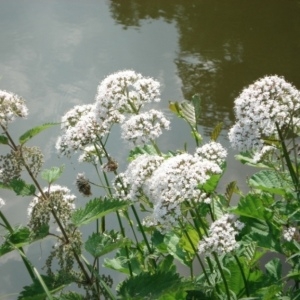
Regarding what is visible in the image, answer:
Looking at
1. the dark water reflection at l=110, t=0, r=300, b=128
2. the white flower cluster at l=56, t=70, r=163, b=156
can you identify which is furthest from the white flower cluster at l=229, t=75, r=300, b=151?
the dark water reflection at l=110, t=0, r=300, b=128

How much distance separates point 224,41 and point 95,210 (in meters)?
2.92

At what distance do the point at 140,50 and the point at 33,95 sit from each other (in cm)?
82

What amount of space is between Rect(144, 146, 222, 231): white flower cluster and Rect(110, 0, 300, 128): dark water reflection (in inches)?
Answer: 73.7

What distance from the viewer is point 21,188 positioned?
1519mm

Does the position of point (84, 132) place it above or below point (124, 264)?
above

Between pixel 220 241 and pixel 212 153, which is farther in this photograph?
pixel 212 153

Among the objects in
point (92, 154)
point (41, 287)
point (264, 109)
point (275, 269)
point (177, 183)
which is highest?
point (92, 154)

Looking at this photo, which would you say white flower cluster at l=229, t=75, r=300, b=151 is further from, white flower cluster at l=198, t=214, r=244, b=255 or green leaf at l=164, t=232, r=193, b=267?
green leaf at l=164, t=232, r=193, b=267

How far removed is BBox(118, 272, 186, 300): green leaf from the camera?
1379 mm

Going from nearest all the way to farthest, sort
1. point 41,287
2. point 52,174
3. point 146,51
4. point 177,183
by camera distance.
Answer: point 177,183, point 41,287, point 52,174, point 146,51

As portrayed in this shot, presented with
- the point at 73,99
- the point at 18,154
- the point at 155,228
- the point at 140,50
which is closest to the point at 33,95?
the point at 73,99

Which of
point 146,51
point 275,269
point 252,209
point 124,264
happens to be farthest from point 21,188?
point 146,51

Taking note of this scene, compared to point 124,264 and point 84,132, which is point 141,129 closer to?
point 84,132

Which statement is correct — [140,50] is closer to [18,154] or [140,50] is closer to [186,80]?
[186,80]
